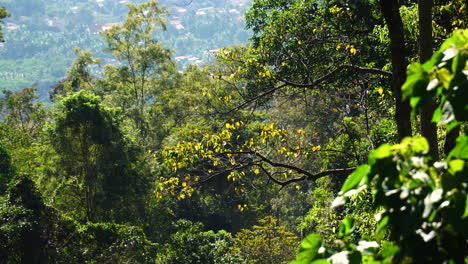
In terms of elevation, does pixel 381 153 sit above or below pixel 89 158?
below

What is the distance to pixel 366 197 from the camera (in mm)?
8688

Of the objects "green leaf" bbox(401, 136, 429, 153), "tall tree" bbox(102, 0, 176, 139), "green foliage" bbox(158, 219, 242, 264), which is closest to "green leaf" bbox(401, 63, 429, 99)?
"green leaf" bbox(401, 136, 429, 153)

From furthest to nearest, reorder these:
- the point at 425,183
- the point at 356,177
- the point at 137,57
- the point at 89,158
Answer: the point at 137,57, the point at 89,158, the point at 356,177, the point at 425,183

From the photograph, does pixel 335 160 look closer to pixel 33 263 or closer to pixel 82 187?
pixel 82 187

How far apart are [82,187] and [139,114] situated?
40.5 feet

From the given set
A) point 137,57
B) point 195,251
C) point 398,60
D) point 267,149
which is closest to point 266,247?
point 195,251

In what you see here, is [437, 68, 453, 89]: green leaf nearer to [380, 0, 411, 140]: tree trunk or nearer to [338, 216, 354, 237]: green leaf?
[338, 216, 354, 237]: green leaf

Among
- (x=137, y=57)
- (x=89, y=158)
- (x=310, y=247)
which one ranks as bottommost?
(x=310, y=247)

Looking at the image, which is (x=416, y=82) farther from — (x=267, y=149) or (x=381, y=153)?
(x=267, y=149)

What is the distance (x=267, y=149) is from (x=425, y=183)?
850 centimetres

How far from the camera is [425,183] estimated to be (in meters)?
1.41

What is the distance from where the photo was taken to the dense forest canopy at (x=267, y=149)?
150 cm

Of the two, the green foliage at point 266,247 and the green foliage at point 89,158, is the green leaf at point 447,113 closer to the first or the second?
the green foliage at point 89,158

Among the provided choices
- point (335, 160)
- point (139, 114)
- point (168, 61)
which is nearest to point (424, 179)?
point (335, 160)
